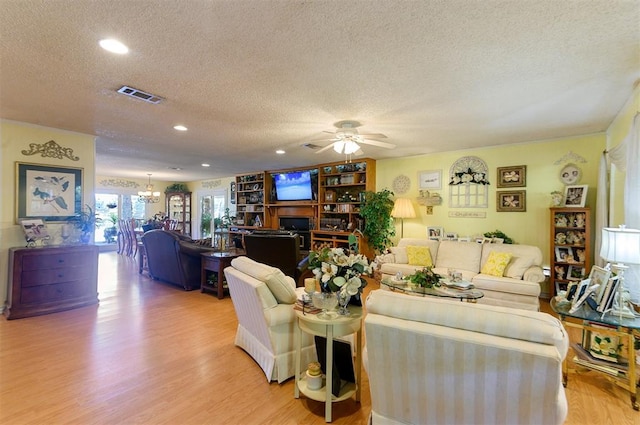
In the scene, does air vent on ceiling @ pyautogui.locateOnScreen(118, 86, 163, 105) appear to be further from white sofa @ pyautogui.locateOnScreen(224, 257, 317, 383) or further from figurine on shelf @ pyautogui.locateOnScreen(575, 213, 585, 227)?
figurine on shelf @ pyautogui.locateOnScreen(575, 213, 585, 227)

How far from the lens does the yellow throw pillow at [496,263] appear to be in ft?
13.4

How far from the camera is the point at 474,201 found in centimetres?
520

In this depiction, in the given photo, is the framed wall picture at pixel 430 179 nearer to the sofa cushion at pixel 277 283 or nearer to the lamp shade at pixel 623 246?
the lamp shade at pixel 623 246

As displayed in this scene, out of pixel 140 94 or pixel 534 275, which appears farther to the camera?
pixel 534 275

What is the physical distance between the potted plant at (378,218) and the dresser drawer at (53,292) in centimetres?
461

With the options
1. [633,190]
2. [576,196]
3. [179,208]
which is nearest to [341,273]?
[633,190]

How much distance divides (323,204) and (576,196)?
14.7ft

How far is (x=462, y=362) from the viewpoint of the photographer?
4.40ft

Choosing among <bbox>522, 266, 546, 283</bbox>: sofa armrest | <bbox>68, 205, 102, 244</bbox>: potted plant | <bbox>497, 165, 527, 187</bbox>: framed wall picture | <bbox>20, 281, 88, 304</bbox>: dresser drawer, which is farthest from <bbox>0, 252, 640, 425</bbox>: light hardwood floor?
<bbox>497, 165, 527, 187</bbox>: framed wall picture

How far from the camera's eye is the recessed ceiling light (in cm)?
192

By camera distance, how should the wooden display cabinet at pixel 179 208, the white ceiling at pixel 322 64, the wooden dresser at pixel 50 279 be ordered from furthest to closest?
the wooden display cabinet at pixel 179 208
the wooden dresser at pixel 50 279
the white ceiling at pixel 322 64

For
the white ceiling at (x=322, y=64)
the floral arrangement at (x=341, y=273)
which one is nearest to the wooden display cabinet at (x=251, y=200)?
the white ceiling at (x=322, y=64)

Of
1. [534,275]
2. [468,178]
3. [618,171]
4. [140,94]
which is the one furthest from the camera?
[468,178]

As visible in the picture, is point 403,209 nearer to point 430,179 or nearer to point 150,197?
point 430,179
